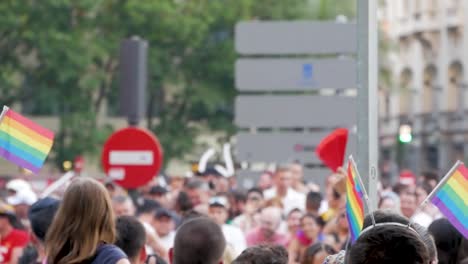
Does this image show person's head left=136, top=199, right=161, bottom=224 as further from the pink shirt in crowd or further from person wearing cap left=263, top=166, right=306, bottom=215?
person wearing cap left=263, top=166, right=306, bottom=215

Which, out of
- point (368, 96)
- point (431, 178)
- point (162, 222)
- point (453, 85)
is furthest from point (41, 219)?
point (453, 85)

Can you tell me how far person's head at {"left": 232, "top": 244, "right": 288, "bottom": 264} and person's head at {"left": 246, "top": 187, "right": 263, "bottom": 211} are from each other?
31.9ft

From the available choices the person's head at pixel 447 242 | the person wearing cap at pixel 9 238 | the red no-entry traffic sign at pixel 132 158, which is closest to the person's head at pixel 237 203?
the red no-entry traffic sign at pixel 132 158

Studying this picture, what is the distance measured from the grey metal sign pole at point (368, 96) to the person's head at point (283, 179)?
8.36 meters

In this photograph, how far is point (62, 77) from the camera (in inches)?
1790

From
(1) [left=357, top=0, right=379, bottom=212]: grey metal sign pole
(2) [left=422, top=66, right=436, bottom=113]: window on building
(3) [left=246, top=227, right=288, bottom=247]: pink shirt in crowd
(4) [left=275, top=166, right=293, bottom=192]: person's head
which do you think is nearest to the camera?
(1) [left=357, top=0, right=379, bottom=212]: grey metal sign pole

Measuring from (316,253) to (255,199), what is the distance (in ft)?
22.5

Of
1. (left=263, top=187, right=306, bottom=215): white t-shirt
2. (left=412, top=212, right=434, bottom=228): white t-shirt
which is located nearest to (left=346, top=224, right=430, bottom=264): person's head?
(left=412, top=212, right=434, bottom=228): white t-shirt

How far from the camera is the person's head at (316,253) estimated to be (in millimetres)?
10002

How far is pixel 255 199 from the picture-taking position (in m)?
16.9

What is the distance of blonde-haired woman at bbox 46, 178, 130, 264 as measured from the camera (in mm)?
6668

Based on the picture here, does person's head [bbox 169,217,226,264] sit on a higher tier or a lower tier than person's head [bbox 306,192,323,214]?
higher

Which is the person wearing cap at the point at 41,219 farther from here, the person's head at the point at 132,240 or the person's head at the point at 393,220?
the person's head at the point at 393,220

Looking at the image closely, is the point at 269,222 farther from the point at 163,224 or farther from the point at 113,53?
the point at 113,53
